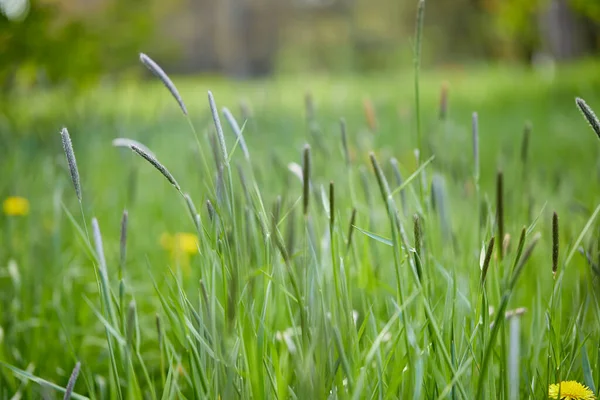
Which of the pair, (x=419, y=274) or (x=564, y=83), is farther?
(x=564, y=83)

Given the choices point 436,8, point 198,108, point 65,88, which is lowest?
point 198,108

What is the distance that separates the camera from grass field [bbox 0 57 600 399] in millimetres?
644

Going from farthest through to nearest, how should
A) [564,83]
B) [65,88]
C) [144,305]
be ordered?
1. [564,83]
2. [65,88]
3. [144,305]

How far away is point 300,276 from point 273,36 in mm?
28831

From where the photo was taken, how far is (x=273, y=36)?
28469 mm

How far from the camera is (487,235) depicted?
794mm

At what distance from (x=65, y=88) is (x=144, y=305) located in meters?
2.81

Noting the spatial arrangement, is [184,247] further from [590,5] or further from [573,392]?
[590,5]

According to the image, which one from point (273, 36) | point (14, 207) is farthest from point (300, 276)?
point (273, 36)

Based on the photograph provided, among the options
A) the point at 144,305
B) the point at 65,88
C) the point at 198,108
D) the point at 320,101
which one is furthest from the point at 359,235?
the point at 198,108

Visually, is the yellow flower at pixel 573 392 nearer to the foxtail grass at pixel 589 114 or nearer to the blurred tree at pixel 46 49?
the foxtail grass at pixel 589 114

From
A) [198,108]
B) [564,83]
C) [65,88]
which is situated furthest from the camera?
[198,108]

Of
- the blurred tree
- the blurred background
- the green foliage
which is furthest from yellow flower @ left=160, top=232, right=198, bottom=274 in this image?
the green foliage

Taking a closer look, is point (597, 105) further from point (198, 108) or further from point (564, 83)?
point (198, 108)
